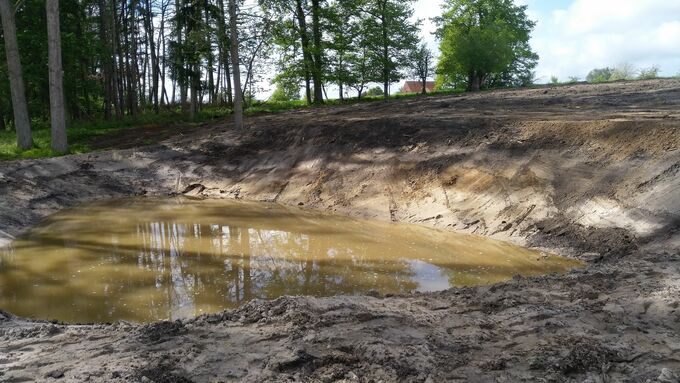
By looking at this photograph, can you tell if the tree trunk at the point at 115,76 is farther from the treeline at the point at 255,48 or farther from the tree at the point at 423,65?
the tree at the point at 423,65

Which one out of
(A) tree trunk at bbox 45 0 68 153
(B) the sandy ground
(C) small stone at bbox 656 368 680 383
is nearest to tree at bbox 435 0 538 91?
(B) the sandy ground

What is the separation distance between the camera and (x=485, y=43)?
97.9 feet

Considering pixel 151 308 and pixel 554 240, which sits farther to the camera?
pixel 554 240

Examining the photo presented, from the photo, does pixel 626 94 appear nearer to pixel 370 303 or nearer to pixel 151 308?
pixel 370 303

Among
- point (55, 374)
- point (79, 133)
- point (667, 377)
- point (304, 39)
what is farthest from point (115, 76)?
point (667, 377)

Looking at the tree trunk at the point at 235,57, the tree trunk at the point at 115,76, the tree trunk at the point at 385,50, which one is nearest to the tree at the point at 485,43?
the tree trunk at the point at 385,50

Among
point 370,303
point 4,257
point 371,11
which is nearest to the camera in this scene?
point 370,303

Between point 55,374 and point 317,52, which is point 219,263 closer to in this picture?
point 55,374

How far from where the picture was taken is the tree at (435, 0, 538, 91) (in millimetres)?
29656

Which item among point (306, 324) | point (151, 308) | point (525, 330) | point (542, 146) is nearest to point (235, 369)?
point (306, 324)

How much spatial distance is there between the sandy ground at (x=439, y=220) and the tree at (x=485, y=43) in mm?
12809

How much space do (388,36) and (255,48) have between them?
9.07m

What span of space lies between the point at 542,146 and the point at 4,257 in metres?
10.0

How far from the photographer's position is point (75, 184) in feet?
44.7
